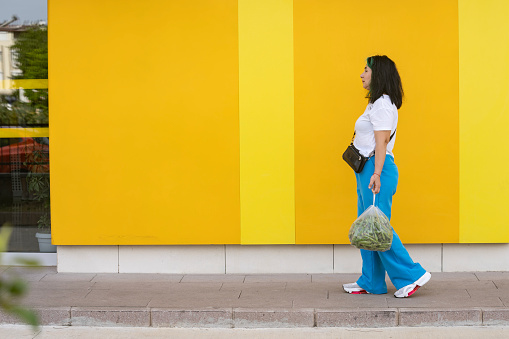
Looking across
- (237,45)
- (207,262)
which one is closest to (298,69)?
(237,45)

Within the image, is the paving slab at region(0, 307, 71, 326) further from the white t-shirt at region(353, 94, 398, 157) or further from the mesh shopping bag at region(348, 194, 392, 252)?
the white t-shirt at region(353, 94, 398, 157)

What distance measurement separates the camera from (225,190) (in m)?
6.03

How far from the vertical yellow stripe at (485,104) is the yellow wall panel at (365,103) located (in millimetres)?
89

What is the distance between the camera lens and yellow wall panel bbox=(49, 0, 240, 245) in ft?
19.6

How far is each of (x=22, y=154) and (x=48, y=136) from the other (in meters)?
0.36

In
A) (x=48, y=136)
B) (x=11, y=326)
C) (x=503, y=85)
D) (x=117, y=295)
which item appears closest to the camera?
(x=11, y=326)

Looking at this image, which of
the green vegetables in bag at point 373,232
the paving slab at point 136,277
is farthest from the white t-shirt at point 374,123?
the paving slab at point 136,277

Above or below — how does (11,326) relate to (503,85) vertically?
below

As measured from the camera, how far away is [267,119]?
5930mm

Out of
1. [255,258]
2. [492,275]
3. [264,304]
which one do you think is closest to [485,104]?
[492,275]

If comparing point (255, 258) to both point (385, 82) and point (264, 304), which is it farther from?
point (385, 82)

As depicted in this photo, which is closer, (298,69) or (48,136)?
(298,69)

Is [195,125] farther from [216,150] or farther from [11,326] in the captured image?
[11,326]

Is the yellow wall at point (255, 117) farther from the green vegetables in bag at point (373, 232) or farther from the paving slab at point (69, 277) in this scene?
the green vegetables in bag at point (373, 232)
